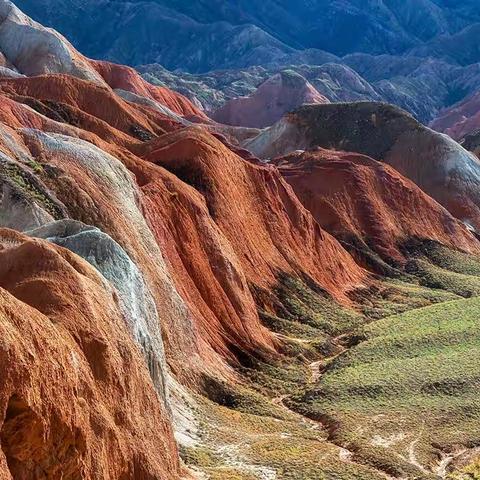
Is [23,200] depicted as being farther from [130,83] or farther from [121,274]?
[130,83]

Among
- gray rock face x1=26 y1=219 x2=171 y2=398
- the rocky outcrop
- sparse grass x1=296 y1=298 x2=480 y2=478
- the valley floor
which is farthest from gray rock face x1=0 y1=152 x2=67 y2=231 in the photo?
the rocky outcrop

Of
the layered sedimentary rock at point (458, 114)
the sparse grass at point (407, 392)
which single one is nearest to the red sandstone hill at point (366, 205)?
the sparse grass at point (407, 392)

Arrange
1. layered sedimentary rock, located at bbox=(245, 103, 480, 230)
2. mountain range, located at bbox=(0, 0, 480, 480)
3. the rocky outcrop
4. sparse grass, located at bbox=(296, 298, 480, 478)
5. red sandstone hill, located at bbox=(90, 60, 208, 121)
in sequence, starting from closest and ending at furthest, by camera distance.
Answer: mountain range, located at bbox=(0, 0, 480, 480) → sparse grass, located at bbox=(296, 298, 480, 478) → layered sedimentary rock, located at bbox=(245, 103, 480, 230) → red sandstone hill, located at bbox=(90, 60, 208, 121) → the rocky outcrop

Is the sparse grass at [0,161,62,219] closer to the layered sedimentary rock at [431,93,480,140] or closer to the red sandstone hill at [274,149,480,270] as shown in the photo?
the red sandstone hill at [274,149,480,270]

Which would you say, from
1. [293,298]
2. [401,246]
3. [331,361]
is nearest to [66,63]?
[401,246]

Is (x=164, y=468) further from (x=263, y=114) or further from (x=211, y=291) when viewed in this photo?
(x=263, y=114)

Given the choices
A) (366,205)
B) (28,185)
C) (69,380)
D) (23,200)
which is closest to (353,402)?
(23,200)
